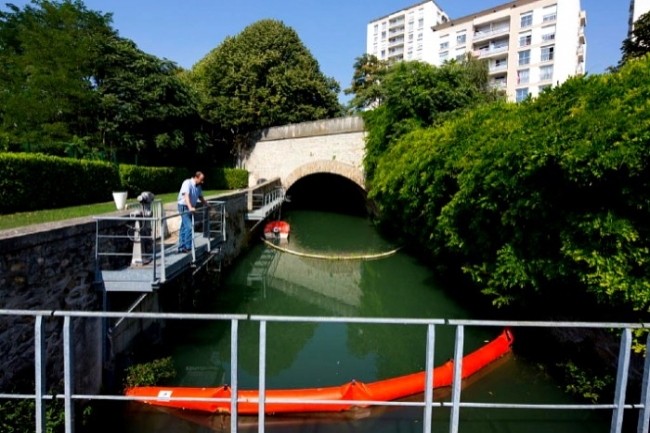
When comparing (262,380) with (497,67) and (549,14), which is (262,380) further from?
(497,67)

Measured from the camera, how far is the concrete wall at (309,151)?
872 inches

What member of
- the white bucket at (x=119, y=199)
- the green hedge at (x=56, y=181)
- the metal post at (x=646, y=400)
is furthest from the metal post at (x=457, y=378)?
the green hedge at (x=56, y=181)

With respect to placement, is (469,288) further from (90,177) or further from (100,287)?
(90,177)

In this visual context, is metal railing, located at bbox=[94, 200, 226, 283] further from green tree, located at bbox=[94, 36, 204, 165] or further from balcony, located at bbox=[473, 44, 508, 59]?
balcony, located at bbox=[473, 44, 508, 59]

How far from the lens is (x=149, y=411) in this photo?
5.76 meters

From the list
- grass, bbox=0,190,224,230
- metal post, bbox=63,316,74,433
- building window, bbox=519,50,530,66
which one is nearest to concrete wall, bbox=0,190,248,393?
metal post, bbox=63,316,74,433

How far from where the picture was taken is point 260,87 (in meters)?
27.5

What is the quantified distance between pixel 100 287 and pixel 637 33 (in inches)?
938

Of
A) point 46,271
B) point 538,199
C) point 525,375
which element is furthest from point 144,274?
point 525,375

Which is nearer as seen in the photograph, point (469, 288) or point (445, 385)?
point (445, 385)

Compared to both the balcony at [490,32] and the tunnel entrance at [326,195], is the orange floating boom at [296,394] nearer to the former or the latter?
the tunnel entrance at [326,195]

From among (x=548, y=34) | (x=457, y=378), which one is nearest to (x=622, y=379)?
(x=457, y=378)

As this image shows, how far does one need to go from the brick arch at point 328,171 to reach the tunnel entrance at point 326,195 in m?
3.47

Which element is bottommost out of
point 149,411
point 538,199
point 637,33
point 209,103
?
point 149,411
